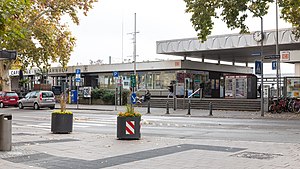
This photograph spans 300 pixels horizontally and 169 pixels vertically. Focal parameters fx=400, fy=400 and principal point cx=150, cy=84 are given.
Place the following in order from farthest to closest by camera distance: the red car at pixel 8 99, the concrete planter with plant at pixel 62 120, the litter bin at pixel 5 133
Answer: the red car at pixel 8 99, the concrete planter with plant at pixel 62 120, the litter bin at pixel 5 133

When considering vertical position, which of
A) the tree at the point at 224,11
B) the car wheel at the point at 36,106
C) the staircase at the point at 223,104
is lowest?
the car wheel at the point at 36,106

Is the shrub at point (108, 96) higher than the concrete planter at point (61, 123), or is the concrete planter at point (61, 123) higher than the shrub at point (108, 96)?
the shrub at point (108, 96)

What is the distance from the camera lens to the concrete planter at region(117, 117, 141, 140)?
12.5 metres

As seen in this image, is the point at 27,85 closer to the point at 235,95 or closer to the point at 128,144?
the point at 235,95

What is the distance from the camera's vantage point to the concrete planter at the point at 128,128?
1248cm

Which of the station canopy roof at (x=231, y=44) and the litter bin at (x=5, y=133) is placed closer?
the litter bin at (x=5, y=133)

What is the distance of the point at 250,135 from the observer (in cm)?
1436

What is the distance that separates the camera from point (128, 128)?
12.5 meters

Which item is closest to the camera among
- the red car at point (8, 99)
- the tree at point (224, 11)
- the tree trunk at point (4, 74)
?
the tree at point (224, 11)

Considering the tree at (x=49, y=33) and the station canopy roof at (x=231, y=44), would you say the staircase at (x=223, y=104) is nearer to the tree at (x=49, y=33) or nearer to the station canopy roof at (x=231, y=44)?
the station canopy roof at (x=231, y=44)

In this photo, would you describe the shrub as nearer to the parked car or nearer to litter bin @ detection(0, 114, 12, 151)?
the parked car

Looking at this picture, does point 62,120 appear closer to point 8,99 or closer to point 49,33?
point 49,33

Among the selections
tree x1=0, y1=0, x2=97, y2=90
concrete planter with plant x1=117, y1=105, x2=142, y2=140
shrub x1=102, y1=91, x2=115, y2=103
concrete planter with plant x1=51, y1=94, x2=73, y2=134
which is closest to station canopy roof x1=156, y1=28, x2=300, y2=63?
shrub x1=102, y1=91, x2=115, y2=103

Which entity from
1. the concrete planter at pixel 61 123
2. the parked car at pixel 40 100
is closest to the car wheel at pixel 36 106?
the parked car at pixel 40 100
